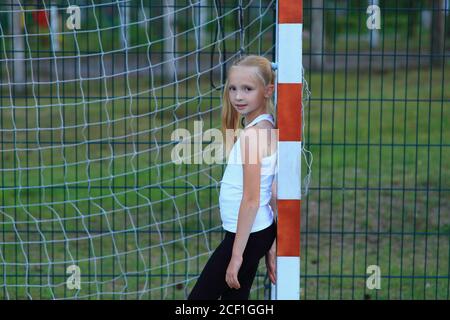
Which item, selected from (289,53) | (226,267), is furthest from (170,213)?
(289,53)

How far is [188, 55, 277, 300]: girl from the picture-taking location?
4.39 metres

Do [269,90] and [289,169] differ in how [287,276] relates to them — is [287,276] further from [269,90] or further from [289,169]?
[269,90]

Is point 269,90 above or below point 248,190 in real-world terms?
above

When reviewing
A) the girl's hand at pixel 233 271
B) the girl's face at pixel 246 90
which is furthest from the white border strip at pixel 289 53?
the girl's hand at pixel 233 271

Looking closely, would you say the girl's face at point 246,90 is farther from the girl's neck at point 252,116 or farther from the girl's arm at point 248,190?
the girl's arm at point 248,190

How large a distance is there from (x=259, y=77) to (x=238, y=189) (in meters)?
0.53

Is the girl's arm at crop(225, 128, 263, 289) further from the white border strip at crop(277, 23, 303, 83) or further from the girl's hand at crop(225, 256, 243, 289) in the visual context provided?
the white border strip at crop(277, 23, 303, 83)

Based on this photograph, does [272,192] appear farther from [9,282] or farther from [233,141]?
[9,282]

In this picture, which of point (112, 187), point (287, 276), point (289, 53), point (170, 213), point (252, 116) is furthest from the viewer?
point (170, 213)

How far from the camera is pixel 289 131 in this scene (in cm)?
435

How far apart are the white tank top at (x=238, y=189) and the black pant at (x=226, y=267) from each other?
5cm

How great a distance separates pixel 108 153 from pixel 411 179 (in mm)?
3126

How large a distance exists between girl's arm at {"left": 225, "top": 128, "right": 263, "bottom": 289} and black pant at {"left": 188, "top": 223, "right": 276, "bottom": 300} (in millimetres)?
127
